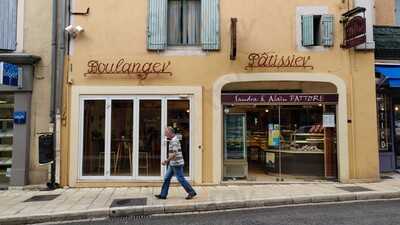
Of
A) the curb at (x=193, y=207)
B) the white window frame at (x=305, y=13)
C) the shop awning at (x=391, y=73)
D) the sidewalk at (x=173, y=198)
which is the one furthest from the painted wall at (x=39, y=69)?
the shop awning at (x=391, y=73)

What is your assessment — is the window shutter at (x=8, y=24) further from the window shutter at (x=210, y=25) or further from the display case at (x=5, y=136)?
the window shutter at (x=210, y=25)

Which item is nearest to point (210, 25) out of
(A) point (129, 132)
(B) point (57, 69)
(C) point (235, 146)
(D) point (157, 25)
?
(D) point (157, 25)

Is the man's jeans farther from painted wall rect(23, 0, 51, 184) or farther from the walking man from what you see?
painted wall rect(23, 0, 51, 184)

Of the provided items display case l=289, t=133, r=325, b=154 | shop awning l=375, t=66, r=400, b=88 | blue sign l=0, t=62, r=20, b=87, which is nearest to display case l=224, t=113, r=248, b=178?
display case l=289, t=133, r=325, b=154

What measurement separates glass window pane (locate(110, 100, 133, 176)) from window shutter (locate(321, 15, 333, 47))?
5583mm

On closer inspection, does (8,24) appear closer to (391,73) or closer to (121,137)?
(121,137)

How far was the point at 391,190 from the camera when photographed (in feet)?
34.9

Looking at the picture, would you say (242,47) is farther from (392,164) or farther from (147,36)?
(392,164)

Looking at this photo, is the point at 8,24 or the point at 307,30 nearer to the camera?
the point at 8,24

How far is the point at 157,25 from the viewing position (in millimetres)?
12211

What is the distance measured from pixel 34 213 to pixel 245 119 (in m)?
6.23

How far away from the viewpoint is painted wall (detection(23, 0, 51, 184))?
39.6ft

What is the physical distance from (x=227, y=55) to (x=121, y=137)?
3669 mm

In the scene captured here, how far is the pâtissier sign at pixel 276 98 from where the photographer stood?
12.3 meters
